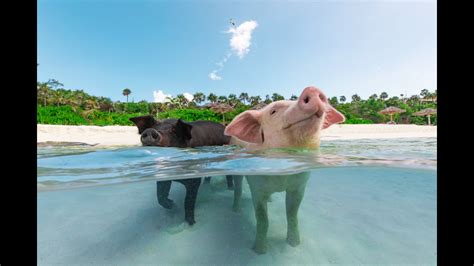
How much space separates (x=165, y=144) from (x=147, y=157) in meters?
0.37

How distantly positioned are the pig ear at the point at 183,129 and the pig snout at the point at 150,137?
329mm

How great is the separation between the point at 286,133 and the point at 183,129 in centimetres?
182

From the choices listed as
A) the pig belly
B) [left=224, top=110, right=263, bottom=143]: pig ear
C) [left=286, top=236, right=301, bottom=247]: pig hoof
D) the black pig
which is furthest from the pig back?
[left=286, top=236, right=301, bottom=247]: pig hoof

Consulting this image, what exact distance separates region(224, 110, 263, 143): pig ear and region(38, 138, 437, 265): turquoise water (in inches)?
10.2

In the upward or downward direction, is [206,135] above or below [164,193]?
above

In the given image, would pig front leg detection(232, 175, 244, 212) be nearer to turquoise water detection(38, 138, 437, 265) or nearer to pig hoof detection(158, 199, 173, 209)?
turquoise water detection(38, 138, 437, 265)

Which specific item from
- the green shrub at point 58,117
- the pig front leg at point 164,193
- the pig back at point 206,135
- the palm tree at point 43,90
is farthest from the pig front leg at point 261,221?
the palm tree at point 43,90

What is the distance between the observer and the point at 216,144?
15.4ft

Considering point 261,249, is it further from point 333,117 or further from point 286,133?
point 333,117

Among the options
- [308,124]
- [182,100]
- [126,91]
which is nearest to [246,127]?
[308,124]

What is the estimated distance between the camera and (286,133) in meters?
2.34

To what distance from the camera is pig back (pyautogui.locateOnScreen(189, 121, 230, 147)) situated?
158 inches

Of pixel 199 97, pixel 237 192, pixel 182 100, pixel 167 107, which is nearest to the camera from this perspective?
pixel 237 192

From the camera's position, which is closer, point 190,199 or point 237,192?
point 190,199
